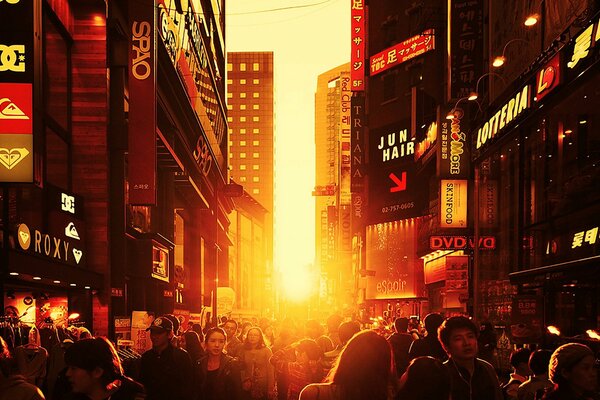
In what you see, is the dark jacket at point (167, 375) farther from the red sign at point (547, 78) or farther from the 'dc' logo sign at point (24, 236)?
the red sign at point (547, 78)

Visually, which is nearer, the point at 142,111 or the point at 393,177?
the point at 142,111

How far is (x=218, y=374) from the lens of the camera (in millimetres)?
9320

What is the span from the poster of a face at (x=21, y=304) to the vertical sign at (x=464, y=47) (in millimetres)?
19038

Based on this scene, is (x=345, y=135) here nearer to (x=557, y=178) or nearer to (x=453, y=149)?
(x=453, y=149)

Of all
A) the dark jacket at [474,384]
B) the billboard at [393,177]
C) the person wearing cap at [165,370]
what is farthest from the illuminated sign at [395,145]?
the dark jacket at [474,384]

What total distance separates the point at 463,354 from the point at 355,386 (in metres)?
1.62

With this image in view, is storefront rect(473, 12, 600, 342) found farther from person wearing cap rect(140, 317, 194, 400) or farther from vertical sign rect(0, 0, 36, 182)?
vertical sign rect(0, 0, 36, 182)

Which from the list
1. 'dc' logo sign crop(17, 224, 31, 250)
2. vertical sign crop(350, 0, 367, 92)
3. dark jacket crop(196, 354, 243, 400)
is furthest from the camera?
vertical sign crop(350, 0, 367, 92)

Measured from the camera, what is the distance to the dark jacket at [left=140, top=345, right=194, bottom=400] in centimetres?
860

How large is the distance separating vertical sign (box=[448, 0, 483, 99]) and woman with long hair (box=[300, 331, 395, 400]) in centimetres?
2716

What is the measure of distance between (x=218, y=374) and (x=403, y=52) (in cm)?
5044

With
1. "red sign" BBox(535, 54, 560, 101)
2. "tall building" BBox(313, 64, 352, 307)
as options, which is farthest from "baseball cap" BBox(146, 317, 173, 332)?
"tall building" BBox(313, 64, 352, 307)

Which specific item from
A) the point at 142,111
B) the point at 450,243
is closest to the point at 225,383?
the point at 142,111

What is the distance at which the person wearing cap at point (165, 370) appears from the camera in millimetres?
8609
